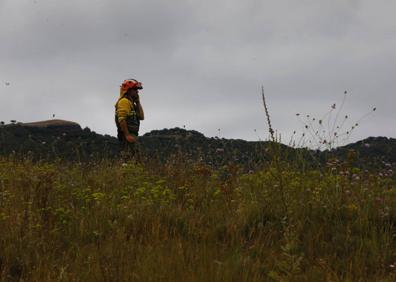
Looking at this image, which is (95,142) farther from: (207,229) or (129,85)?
(207,229)

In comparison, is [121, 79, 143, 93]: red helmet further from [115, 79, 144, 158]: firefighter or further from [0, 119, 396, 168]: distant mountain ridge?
[0, 119, 396, 168]: distant mountain ridge

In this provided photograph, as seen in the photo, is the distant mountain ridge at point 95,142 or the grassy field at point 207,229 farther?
the distant mountain ridge at point 95,142

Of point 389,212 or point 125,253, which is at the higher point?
point 389,212

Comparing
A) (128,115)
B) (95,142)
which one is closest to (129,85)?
(128,115)

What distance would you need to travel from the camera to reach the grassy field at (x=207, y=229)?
11.8ft

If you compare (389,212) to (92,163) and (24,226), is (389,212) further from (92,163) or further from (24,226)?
(92,163)

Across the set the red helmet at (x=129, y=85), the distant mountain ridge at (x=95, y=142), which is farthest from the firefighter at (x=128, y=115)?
the distant mountain ridge at (x=95, y=142)

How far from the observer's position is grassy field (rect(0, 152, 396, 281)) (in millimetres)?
3605

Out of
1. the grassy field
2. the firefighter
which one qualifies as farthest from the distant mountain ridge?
the grassy field

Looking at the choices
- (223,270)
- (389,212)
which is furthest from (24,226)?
(389,212)

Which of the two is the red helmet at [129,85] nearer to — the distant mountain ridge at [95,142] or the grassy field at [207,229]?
the grassy field at [207,229]

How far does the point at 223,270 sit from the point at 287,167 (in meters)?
2.53

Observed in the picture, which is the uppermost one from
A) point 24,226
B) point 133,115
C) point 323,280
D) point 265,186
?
point 133,115

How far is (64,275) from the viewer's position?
131 inches
